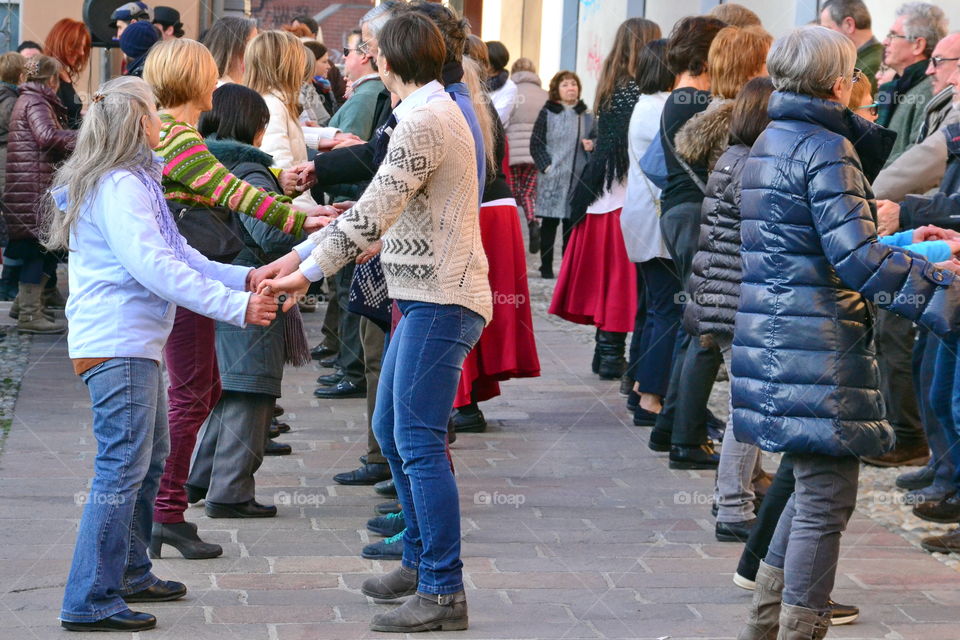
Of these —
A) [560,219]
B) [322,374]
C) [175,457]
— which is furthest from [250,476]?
[560,219]

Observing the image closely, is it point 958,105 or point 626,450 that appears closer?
point 958,105

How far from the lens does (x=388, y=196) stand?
420cm

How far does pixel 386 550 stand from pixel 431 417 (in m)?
1.04

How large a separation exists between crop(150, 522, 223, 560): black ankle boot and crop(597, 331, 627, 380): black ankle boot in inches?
174

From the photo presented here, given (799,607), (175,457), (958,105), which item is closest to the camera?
(799,607)

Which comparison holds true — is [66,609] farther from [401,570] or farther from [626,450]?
[626,450]

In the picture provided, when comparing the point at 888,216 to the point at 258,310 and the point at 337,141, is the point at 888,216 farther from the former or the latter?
the point at 258,310

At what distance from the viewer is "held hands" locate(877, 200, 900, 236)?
5512 mm

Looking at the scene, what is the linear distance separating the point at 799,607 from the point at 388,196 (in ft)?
5.64

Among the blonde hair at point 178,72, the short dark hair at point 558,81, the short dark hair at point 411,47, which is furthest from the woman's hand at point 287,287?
the short dark hair at point 558,81

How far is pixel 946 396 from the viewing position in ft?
20.0

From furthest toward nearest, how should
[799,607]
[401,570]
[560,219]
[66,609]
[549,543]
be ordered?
[560,219] < [549,543] < [401,570] < [66,609] < [799,607]

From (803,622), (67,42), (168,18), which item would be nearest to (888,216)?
(803,622)

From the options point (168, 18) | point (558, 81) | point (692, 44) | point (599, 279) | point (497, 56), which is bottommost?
point (599, 279)
